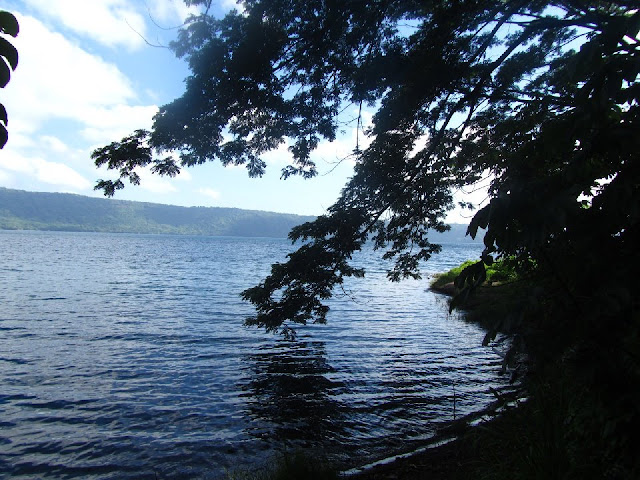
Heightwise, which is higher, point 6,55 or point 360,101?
point 360,101

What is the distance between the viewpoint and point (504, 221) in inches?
81.6

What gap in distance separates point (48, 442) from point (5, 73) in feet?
28.0

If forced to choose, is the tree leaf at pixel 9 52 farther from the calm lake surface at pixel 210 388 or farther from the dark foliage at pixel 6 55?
the calm lake surface at pixel 210 388

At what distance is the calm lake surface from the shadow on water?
43mm

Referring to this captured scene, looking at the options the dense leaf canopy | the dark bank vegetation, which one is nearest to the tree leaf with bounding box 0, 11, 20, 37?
the dark bank vegetation

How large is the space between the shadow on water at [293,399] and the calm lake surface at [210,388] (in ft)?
0.14

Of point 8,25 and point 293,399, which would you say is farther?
point 293,399

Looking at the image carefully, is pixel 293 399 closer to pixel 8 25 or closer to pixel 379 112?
pixel 379 112

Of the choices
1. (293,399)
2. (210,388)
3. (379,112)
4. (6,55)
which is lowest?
(210,388)

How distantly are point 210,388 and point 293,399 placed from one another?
7.39 ft

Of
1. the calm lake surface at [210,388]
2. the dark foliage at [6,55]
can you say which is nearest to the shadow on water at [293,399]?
the calm lake surface at [210,388]

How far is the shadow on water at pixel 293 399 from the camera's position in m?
7.95

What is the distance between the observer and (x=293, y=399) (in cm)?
984

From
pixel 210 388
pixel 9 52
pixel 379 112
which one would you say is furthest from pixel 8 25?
pixel 210 388
